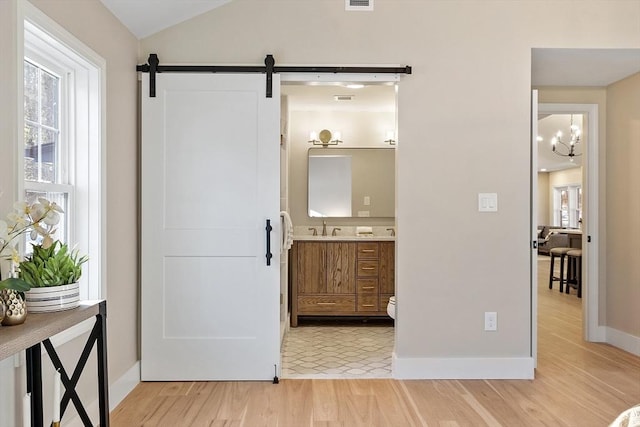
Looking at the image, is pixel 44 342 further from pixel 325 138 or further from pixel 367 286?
pixel 325 138

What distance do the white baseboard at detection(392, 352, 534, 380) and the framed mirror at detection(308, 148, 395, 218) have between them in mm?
2364

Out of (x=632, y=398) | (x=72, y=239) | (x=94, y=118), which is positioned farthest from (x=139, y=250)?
(x=632, y=398)

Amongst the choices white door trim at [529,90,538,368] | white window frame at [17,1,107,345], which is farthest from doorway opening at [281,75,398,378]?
white window frame at [17,1,107,345]

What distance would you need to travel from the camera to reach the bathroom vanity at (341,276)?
4559mm

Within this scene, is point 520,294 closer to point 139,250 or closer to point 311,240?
point 311,240

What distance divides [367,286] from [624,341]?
88.1 inches

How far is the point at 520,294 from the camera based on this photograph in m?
3.16

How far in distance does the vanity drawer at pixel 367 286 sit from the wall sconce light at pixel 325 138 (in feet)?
5.46

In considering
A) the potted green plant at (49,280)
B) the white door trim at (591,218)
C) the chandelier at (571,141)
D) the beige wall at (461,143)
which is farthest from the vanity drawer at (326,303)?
the chandelier at (571,141)

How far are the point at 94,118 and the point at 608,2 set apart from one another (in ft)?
11.2

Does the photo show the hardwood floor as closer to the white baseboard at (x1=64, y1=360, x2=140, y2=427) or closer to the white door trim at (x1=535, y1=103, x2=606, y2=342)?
the white baseboard at (x1=64, y1=360, x2=140, y2=427)

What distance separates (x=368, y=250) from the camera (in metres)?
4.59

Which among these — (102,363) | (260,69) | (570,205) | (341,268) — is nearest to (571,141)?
(341,268)

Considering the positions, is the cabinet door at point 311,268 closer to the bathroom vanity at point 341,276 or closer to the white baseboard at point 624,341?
the bathroom vanity at point 341,276
